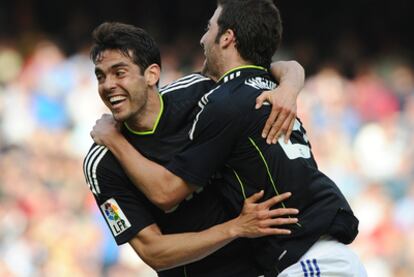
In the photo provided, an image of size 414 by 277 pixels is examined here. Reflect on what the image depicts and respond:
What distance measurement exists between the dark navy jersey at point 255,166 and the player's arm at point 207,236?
0.25 ft

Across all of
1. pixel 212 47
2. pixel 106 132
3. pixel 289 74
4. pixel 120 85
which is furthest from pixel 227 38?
pixel 106 132

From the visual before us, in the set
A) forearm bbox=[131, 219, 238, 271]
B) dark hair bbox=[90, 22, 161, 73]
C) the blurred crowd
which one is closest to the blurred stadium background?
the blurred crowd

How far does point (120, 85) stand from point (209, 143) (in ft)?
1.73

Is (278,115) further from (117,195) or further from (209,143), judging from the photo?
(117,195)

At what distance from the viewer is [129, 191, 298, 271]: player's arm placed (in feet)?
15.0

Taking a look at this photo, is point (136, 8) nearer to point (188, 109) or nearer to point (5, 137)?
point (5, 137)

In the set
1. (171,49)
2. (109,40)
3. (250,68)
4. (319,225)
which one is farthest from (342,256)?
(171,49)

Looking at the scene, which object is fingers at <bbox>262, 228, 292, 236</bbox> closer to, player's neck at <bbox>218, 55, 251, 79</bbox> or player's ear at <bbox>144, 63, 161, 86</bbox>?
player's neck at <bbox>218, 55, 251, 79</bbox>

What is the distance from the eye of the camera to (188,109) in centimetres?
489

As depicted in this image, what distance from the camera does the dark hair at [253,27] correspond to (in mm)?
4762

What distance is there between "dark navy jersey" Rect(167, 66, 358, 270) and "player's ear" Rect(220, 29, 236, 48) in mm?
162

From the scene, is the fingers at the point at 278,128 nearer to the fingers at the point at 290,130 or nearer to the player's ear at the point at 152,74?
the fingers at the point at 290,130

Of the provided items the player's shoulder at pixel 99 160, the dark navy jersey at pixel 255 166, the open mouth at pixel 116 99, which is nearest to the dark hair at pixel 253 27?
the dark navy jersey at pixel 255 166

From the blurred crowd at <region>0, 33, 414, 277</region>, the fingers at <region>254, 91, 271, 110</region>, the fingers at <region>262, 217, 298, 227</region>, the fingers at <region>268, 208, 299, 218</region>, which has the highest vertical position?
the blurred crowd at <region>0, 33, 414, 277</region>
